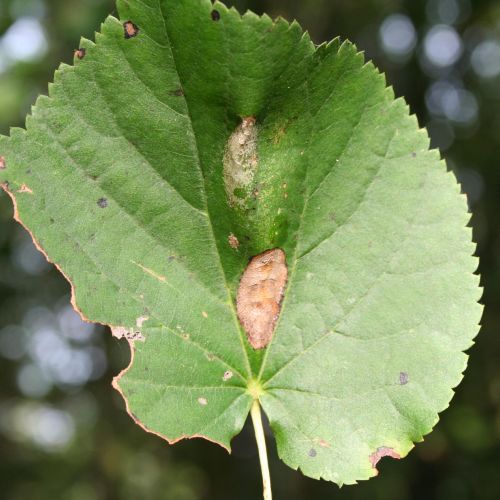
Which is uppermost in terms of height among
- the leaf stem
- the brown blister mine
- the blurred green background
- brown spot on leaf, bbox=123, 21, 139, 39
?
the blurred green background

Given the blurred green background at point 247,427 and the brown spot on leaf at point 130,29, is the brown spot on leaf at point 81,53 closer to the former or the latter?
the brown spot on leaf at point 130,29

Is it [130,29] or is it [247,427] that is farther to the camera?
[247,427]

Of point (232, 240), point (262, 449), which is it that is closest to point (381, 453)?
point (262, 449)

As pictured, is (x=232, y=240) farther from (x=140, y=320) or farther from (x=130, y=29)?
(x=130, y=29)

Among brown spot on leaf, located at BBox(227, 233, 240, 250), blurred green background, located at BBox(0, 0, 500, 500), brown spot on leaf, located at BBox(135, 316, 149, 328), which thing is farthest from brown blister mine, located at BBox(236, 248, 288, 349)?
blurred green background, located at BBox(0, 0, 500, 500)

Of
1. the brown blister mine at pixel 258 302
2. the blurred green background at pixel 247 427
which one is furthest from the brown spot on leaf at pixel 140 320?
the blurred green background at pixel 247 427

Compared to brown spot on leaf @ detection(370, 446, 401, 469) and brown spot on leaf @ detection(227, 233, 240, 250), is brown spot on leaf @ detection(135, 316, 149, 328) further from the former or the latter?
brown spot on leaf @ detection(370, 446, 401, 469)
